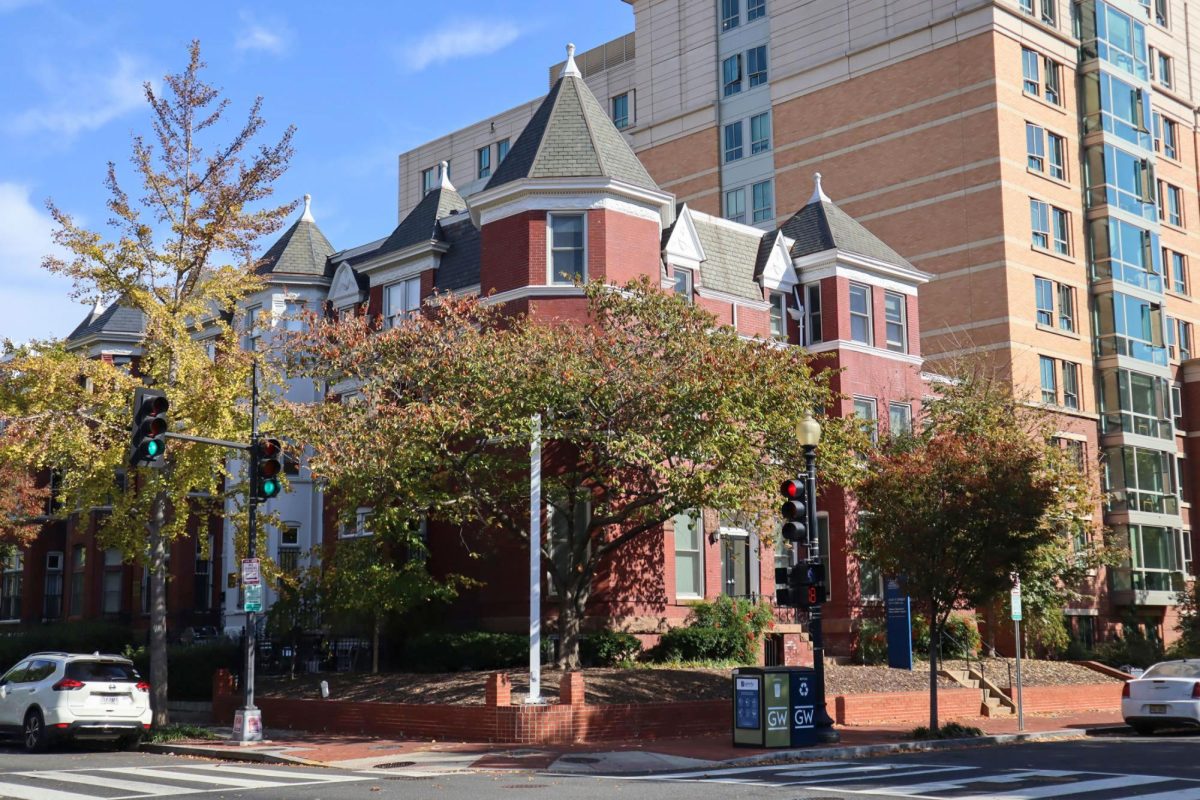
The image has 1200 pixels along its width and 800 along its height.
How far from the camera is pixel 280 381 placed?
91.0 ft

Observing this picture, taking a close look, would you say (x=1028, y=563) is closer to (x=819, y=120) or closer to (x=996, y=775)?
(x=996, y=775)

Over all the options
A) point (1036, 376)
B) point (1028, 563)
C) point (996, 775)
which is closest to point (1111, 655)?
point (1036, 376)

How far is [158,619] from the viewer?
87.2ft

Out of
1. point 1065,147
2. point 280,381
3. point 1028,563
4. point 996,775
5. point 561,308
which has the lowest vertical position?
point 996,775

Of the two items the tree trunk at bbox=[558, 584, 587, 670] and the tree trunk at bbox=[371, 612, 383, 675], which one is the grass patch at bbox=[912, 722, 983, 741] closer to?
the tree trunk at bbox=[558, 584, 587, 670]

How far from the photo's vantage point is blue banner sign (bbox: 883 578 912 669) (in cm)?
3250

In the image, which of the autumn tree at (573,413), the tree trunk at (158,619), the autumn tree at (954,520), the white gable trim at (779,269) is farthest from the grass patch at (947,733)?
the white gable trim at (779,269)

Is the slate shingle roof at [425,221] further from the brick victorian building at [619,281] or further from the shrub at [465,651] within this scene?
the shrub at [465,651]

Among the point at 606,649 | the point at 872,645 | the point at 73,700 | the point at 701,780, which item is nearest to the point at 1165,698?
the point at 872,645

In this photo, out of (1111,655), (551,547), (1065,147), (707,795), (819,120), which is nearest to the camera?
(707,795)

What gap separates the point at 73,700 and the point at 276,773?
589cm

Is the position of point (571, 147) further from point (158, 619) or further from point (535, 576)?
point (158, 619)

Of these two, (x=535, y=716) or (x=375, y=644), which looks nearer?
(x=535, y=716)

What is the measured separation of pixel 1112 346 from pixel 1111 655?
13.8 metres
